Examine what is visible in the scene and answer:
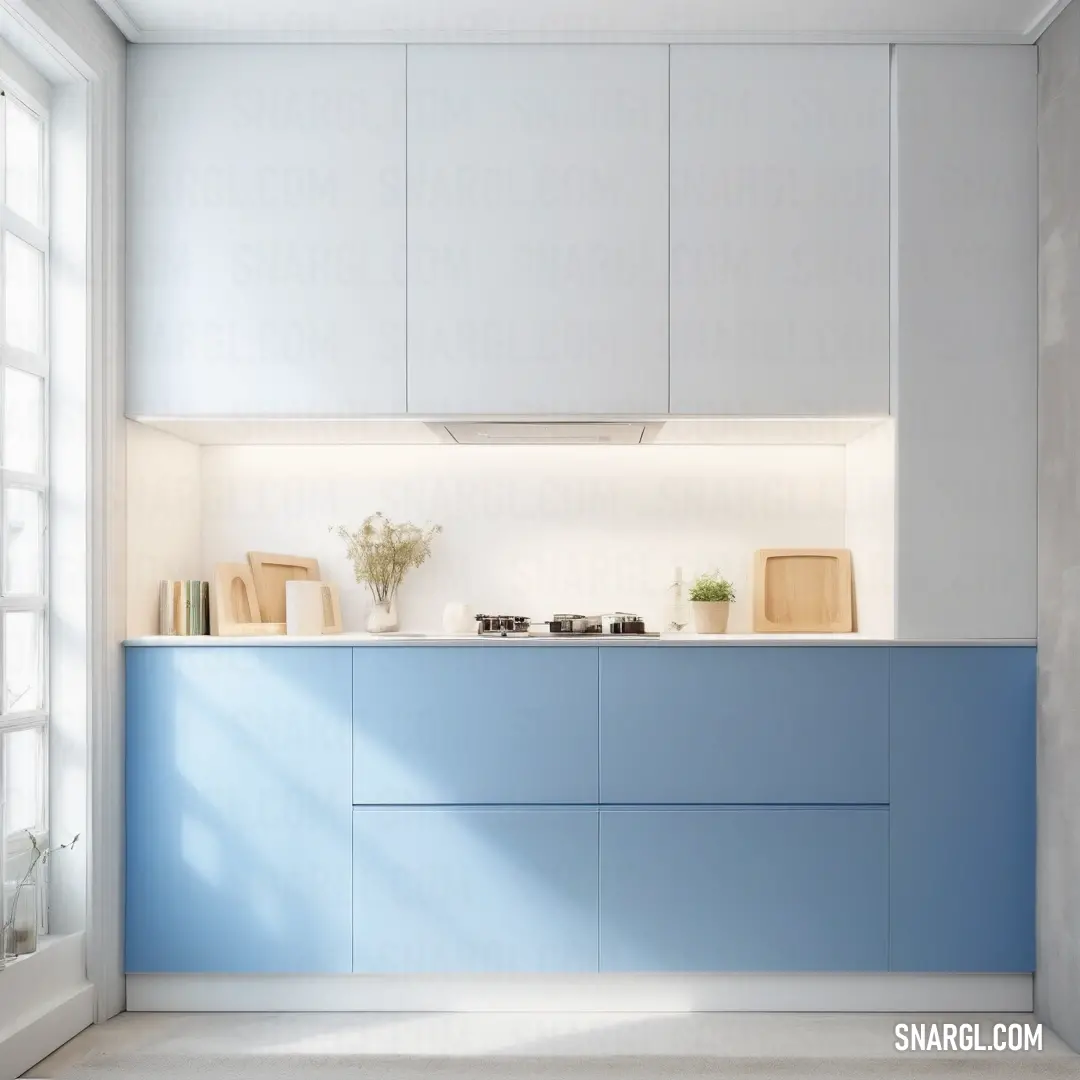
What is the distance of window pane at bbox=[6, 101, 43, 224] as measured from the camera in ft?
8.95

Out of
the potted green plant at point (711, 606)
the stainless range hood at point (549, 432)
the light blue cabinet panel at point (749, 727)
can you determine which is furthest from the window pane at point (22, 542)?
the potted green plant at point (711, 606)

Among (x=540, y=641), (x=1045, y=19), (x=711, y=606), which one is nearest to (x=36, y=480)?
(x=540, y=641)

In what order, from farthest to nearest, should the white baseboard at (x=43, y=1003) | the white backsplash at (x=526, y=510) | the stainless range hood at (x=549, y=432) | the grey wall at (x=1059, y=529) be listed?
the white backsplash at (x=526, y=510) → the stainless range hood at (x=549, y=432) → the grey wall at (x=1059, y=529) → the white baseboard at (x=43, y=1003)

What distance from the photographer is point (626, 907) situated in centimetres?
293

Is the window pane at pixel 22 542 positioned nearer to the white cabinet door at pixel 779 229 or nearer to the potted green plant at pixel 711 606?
the white cabinet door at pixel 779 229

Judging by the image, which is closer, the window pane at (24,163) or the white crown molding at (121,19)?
the window pane at (24,163)

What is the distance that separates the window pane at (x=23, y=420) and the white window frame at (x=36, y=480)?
0.01 meters

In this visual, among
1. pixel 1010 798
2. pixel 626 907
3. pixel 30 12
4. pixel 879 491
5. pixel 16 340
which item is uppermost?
pixel 30 12

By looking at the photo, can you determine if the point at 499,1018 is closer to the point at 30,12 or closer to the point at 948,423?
the point at 948,423

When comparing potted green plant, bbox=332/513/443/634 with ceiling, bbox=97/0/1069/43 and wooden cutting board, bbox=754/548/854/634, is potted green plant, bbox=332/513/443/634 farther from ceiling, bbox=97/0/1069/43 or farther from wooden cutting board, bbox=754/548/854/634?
ceiling, bbox=97/0/1069/43

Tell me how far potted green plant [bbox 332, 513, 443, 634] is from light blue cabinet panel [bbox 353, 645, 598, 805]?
1.51 ft

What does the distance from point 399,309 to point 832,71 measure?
4.36ft

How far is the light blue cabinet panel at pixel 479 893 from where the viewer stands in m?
2.93

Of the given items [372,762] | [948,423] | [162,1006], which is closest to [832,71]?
[948,423]
